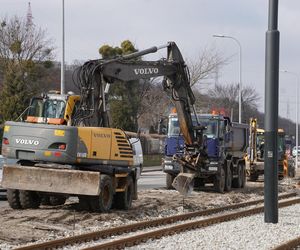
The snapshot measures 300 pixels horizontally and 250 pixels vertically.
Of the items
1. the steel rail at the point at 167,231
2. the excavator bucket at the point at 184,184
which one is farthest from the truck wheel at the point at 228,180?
the excavator bucket at the point at 184,184

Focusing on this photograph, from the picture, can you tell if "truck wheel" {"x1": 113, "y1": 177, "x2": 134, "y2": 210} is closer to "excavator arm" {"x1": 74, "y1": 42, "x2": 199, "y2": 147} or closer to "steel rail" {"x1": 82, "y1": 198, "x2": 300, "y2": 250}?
"excavator arm" {"x1": 74, "y1": 42, "x2": 199, "y2": 147}

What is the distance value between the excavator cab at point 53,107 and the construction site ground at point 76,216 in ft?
8.20

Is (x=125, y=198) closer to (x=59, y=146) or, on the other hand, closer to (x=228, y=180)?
(x=59, y=146)

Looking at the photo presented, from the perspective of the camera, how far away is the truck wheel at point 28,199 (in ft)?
55.0

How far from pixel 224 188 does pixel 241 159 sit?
133 inches

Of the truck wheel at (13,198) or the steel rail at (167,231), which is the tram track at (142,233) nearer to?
the steel rail at (167,231)

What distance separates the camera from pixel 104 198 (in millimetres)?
16500

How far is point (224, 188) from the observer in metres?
26.5

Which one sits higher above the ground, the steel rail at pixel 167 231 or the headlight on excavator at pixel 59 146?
the headlight on excavator at pixel 59 146

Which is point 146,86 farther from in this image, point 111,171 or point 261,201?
point 111,171

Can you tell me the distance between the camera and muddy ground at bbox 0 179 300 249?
42.4 ft

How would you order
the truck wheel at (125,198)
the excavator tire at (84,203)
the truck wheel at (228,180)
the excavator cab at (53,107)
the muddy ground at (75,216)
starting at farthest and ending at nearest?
the truck wheel at (228,180) → the truck wheel at (125,198) → the excavator cab at (53,107) → the excavator tire at (84,203) → the muddy ground at (75,216)

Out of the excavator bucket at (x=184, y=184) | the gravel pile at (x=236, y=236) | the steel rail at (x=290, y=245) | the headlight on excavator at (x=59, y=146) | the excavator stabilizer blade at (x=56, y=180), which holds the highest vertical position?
the headlight on excavator at (x=59, y=146)

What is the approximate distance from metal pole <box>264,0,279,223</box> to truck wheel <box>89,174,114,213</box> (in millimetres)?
3970
